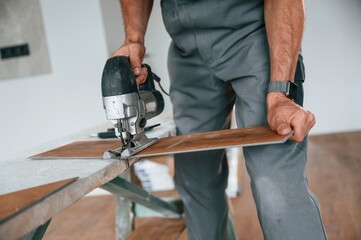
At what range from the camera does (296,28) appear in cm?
97

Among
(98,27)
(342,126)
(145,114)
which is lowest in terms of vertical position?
(342,126)

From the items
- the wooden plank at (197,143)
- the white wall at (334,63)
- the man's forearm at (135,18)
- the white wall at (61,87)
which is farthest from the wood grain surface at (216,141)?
the white wall at (334,63)

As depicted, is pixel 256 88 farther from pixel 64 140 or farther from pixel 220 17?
pixel 64 140

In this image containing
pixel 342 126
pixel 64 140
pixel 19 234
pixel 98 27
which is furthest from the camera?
pixel 342 126

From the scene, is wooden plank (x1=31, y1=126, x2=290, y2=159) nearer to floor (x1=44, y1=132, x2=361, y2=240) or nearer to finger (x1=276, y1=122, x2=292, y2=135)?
A: finger (x1=276, y1=122, x2=292, y2=135)

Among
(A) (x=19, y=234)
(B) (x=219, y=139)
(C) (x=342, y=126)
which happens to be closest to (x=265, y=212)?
(B) (x=219, y=139)

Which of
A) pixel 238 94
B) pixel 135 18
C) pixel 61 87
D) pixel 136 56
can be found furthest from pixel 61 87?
pixel 238 94

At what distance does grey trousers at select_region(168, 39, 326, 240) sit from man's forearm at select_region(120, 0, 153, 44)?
0.13 m

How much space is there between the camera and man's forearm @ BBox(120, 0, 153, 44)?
4.11 feet

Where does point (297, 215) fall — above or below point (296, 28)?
below

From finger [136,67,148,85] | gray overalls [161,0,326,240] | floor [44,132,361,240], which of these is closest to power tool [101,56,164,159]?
finger [136,67,148,85]

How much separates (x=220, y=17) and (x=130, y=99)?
0.36 m

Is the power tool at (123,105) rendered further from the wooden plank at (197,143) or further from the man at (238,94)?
the man at (238,94)

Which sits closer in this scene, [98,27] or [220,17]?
[220,17]
